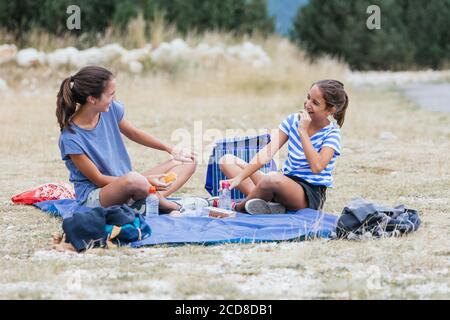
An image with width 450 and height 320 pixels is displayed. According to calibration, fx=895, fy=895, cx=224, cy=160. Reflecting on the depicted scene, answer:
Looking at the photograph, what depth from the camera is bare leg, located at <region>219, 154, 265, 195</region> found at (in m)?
7.11

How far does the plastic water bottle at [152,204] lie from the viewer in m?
6.58

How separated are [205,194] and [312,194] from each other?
70.6 inches

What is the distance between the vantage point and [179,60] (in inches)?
744

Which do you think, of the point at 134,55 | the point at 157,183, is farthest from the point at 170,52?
the point at 157,183

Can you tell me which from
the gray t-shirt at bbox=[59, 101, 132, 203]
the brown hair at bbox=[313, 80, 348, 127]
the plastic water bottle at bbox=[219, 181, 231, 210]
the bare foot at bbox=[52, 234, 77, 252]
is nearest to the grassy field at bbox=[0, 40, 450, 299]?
the bare foot at bbox=[52, 234, 77, 252]

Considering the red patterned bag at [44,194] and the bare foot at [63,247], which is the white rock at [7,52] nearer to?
the red patterned bag at [44,194]

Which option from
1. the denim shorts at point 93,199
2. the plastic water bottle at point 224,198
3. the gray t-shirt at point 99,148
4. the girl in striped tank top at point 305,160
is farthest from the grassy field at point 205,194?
the plastic water bottle at point 224,198

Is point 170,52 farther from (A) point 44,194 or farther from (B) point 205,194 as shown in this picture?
(A) point 44,194

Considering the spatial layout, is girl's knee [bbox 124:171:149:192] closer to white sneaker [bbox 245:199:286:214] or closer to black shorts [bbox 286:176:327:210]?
white sneaker [bbox 245:199:286:214]

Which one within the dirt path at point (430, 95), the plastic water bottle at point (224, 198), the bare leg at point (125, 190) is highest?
the bare leg at point (125, 190)

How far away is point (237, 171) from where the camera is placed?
7.18 meters

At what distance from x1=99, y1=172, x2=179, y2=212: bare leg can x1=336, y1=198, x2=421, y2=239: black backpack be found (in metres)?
1.41

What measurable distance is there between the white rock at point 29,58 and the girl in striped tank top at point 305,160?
12.3m
